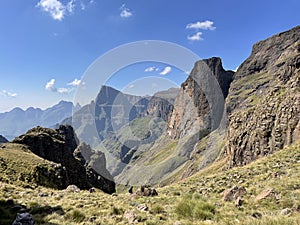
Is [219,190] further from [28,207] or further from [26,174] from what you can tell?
[26,174]

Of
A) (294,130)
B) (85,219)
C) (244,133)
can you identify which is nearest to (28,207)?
(85,219)

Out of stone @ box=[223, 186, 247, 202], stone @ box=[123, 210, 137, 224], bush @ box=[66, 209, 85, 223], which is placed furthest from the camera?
stone @ box=[223, 186, 247, 202]

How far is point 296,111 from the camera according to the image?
61.9 metres

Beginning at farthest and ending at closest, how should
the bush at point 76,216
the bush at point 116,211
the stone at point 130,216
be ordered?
1. the bush at point 116,211
2. the bush at point 76,216
3. the stone at point 130,216

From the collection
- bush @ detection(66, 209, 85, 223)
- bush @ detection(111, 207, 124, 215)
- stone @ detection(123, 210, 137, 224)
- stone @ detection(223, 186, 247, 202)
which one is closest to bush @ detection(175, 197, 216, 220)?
stone @ detection(123, 210, 137, 224)

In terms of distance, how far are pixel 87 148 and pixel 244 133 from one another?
385 ft

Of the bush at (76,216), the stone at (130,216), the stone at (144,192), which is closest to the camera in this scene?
the stone at (130,216)

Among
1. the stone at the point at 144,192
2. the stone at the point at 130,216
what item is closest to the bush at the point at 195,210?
the stone at the point at 130,216

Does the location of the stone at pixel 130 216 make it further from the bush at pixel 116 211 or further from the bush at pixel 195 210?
the bush at pixel 195 210

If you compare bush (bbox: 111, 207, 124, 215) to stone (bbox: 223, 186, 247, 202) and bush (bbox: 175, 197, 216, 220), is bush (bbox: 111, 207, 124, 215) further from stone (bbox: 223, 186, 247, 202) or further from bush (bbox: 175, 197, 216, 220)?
stone (bbox: 223, 186, 247, 202)

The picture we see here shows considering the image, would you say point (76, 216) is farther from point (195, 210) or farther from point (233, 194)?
point (233, 194)

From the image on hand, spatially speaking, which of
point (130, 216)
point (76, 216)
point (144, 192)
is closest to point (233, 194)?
point (144, 192)

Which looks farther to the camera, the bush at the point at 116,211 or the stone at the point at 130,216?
the bush at the point at 116,211

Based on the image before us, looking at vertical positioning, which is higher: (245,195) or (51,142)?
(51,142)
